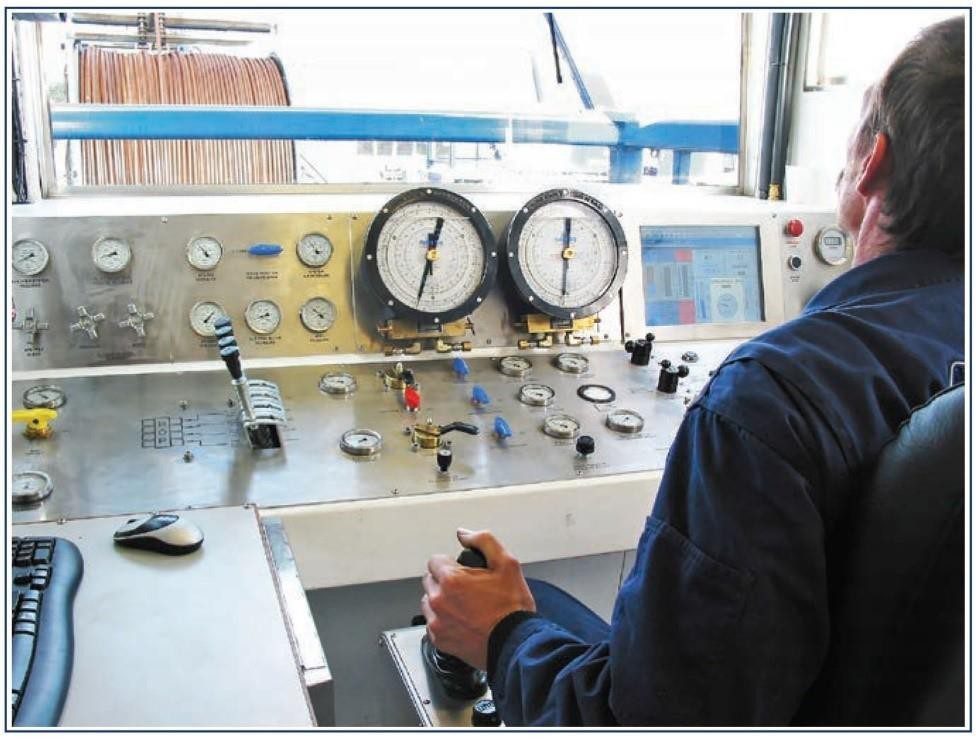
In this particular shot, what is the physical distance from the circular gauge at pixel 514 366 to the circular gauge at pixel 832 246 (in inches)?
39.7

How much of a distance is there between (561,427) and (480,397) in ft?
0.68

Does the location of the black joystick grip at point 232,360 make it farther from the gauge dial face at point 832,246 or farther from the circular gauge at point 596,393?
the gauge dial face at point 832,246

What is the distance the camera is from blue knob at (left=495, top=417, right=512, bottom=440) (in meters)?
1.70

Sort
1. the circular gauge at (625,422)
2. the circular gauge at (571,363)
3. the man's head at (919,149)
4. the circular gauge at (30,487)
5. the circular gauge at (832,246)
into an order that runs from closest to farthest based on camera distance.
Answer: the man's head at (919,149) < the circular gauge at (30,487) < the circular gauge at (625,422) < the circular gauge at (571,363) < the circular gauge at (832,246)

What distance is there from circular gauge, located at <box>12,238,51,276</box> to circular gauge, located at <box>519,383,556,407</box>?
43.4 inches

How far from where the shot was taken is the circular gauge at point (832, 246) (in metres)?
2.41

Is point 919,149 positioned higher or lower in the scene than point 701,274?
higher

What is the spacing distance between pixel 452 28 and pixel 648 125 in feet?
2.61

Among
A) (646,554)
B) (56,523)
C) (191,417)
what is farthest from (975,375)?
(191,417)

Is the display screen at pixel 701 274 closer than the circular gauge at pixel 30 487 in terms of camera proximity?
No

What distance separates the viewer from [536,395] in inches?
72.9

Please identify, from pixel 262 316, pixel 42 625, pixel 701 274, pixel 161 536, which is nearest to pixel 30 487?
pixel 161 536

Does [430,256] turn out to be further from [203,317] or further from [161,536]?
[161,536]

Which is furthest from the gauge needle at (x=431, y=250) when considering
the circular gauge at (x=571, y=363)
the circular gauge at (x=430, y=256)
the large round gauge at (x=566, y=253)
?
the circular gauge at (x=571, y=363)
